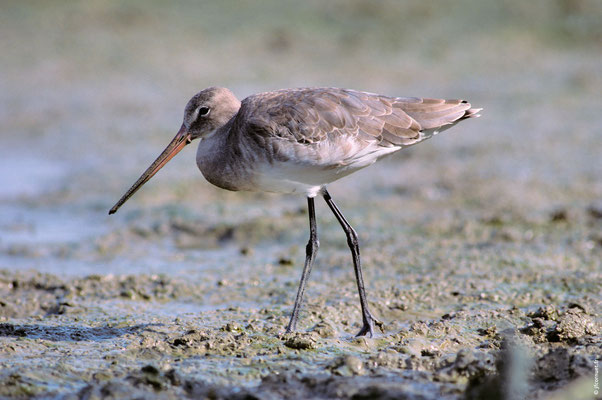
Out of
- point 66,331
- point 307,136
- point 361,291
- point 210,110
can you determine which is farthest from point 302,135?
point 66,331

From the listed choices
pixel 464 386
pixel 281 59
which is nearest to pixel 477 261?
pixel 464 386

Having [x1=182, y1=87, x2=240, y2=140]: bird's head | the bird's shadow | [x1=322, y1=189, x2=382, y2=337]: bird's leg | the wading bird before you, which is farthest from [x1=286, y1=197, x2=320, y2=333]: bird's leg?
the bird's shadow

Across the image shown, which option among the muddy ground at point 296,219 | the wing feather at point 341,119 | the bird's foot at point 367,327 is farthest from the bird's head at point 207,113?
the bird's foot at point 367,327

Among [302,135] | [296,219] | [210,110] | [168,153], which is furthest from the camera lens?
[296,219]

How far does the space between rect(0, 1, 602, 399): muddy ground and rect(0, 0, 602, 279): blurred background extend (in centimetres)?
4

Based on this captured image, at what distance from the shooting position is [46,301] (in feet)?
19.1

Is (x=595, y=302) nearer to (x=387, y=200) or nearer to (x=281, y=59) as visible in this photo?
(x=387, y=200)

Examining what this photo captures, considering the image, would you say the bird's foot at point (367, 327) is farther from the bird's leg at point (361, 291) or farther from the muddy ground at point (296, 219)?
the muddy ground at point (296, 219)

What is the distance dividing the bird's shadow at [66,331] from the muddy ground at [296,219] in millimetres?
24

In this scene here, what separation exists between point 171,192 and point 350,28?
6802 mm

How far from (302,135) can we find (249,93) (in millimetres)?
6706

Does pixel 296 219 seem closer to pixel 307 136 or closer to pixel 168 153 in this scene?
pixel 168 153

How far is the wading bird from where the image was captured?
5.01 meters

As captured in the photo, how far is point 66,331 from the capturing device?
5121 mm
